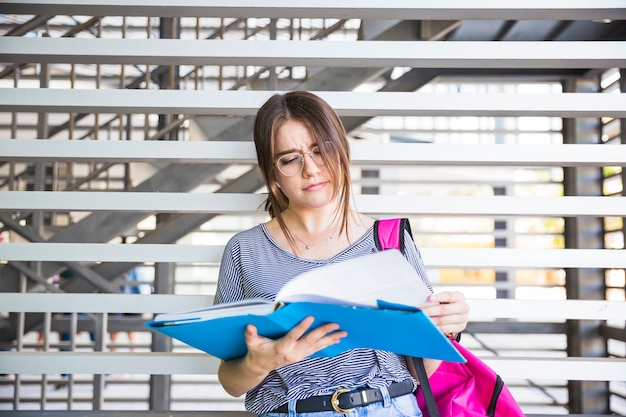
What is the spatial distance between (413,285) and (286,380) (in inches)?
19.0

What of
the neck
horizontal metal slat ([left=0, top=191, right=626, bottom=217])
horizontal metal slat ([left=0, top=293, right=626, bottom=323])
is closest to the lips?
the neck

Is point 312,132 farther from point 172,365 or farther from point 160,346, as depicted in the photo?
point 160,346

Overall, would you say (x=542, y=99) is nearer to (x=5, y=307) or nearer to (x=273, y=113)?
(x=273, y=113)

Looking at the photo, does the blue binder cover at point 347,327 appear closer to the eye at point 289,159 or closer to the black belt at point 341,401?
the black belt at point 341,401

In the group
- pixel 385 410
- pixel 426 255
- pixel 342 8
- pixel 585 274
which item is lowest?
pixel 385 410

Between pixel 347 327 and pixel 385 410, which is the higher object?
pixel 347 327

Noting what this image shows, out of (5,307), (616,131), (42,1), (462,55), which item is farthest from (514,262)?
(616,131)

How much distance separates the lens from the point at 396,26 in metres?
3.77

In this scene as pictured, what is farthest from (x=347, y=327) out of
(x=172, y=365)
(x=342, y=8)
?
(x=342, y=8)

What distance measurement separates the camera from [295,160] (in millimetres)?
1654

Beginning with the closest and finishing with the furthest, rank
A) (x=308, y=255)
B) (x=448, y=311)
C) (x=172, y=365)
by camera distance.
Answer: (x=448, y=311), (x=308, y=255), (x=172, y=365)

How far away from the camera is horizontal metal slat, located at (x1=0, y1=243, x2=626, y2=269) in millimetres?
Answer: 2006

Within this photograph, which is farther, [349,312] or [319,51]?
[319,51]

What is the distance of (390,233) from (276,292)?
1.09 feet
